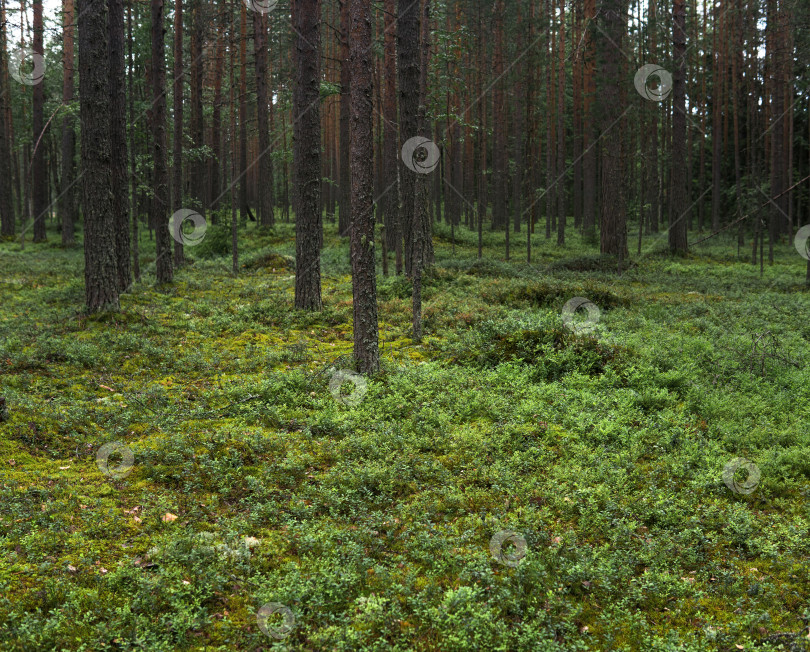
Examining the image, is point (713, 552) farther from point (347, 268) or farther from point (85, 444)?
point (347, 268)

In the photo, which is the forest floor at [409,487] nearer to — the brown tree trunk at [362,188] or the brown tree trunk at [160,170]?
the brown tree trunk at [362,188]

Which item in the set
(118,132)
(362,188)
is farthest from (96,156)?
(362,188)

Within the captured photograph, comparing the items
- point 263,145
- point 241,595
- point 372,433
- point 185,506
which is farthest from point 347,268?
point 241,595

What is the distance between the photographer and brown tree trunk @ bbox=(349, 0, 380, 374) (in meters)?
8.70

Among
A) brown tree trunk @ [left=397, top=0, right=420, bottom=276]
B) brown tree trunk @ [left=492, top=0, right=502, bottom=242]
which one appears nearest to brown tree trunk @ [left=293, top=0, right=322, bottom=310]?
brown tree trunk @ [left=397, top=0, right=420, bottom=276]

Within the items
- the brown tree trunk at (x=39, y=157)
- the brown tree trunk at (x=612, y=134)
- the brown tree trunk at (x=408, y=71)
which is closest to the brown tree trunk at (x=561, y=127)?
the brown tree trunk at (x=612, y=134)

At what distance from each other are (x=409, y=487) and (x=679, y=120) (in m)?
23.0

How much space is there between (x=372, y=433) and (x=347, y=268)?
13.7m

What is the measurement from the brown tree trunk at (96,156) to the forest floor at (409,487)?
0.87 meters

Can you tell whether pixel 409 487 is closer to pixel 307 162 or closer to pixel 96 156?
pixel 307 162

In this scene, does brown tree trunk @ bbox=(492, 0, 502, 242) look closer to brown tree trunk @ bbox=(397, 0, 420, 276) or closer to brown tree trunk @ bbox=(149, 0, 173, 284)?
brown tree trunk @ bbox=(397, 0, 420, 276)

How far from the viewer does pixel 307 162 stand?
43.9 feet

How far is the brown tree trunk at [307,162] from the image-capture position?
13336 mm

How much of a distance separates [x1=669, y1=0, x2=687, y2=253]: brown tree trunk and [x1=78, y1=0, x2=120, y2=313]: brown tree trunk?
60.6ft
